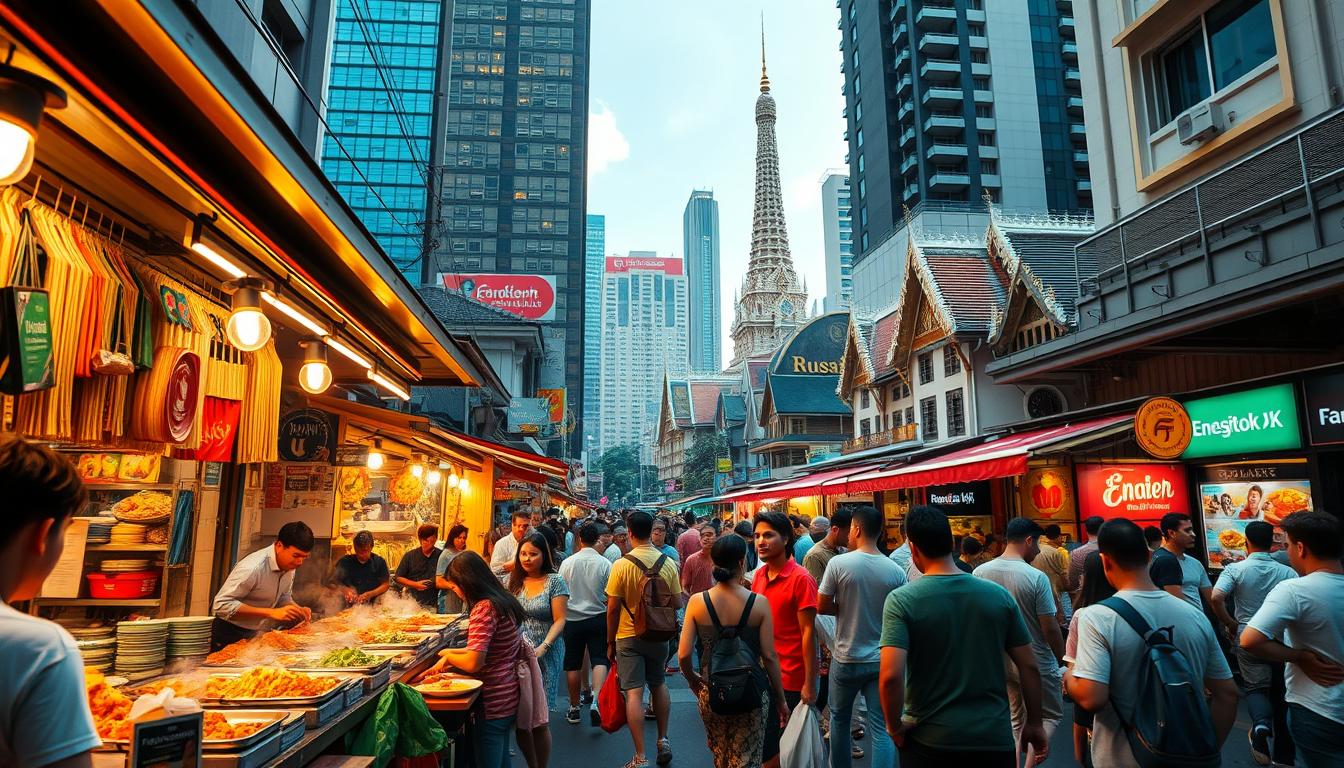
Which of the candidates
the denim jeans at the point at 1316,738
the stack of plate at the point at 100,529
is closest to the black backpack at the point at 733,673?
the denim jeans at the point at 1316,738

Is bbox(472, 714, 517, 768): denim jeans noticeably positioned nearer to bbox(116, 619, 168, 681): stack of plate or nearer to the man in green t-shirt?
bbox(116, 619, 168, 681): stack of plate

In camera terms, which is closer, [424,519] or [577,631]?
[577,631]

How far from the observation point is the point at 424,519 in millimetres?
13336

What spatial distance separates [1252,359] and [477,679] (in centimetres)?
1223

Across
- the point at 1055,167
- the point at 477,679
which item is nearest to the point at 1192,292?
the point at 477,679

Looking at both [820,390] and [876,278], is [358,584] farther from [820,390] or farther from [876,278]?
[876,278]

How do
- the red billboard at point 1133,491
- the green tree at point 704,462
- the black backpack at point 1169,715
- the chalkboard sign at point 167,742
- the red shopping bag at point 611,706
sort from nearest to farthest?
1. the chalkboard sign at point 167,742
2. the black backpack at point 1169,715
3. the red shopping bag at point 611,706
4. the red billboard at point 1133,491
5. the green tree at point 704,462

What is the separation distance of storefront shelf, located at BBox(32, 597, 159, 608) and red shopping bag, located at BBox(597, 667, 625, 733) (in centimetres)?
451

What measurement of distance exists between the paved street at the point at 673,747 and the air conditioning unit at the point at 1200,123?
817 cm

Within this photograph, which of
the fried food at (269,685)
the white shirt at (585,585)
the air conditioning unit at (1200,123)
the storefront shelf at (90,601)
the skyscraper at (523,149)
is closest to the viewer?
the fried food at (269,685)

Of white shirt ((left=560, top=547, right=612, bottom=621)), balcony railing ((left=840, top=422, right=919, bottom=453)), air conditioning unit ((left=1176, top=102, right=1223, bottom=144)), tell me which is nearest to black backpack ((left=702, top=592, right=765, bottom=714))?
white shirt ((left=560, top=547, right=612, bottom=621))

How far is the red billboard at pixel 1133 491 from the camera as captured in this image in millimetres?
10469

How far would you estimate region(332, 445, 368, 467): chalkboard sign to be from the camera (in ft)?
34.8

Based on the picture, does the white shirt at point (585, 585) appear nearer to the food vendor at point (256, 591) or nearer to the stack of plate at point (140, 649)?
the food vendor at point (256, 591)
